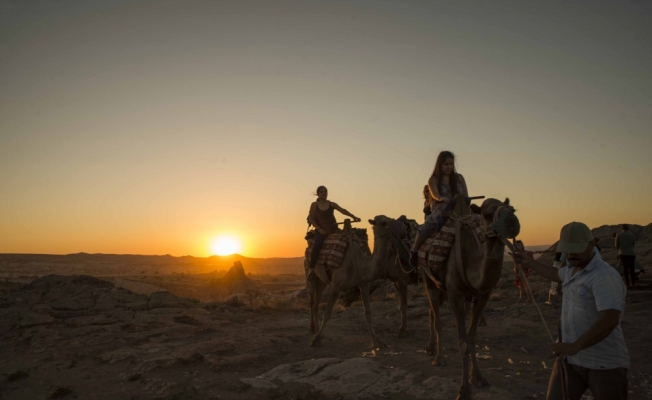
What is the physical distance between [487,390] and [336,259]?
4.56 metres

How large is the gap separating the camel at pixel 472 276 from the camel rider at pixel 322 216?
3.84m

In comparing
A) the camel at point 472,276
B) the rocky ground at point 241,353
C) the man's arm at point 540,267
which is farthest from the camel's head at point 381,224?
the man's arm at point 540,267

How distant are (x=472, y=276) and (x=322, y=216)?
16.5 feet

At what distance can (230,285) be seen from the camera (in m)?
29.5

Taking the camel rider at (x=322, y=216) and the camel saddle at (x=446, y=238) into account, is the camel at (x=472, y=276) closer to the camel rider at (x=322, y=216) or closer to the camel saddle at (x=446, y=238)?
the camel saddle at (x=446, y=238)

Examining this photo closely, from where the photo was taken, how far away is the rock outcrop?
28.9 meters

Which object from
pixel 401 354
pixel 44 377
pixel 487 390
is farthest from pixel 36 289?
pixel 487 390

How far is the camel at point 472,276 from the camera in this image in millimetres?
5500

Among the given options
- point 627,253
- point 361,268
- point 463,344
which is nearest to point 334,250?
point 361,268

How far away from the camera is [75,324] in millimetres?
11711

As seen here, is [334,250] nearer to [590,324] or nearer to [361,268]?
[361,268]

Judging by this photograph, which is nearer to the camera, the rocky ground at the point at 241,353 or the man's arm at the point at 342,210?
the rocky ground at the point at 241,353

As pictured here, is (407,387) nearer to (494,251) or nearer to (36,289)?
(494,251)

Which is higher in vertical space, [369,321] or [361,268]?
[361,268]
